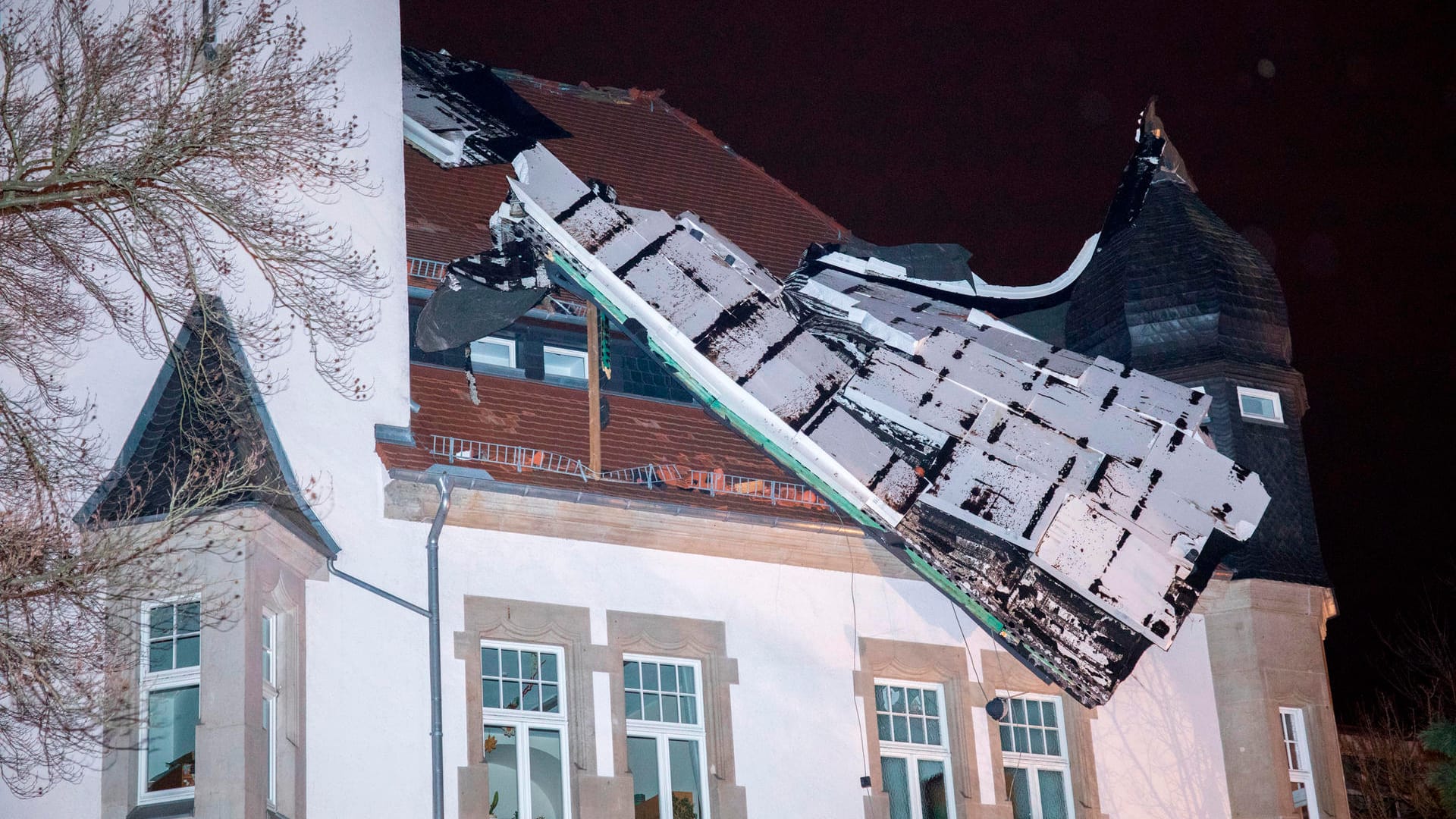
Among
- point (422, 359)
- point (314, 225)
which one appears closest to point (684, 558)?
point (422, 359)

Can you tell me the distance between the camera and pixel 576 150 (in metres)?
20.9

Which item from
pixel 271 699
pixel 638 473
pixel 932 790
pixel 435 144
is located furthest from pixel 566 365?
pixel 932 790

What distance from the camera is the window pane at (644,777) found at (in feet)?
52.5

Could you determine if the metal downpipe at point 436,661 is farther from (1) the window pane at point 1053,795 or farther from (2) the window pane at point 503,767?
(1) the window pane at point 1053,795

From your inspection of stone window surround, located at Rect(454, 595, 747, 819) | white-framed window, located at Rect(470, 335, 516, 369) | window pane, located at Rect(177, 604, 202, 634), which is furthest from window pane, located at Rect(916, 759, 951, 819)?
window pane, located at Rect(177, 604, 202, 634)

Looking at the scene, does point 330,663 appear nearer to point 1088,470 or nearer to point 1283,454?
point 1088,470

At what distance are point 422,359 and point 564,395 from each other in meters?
1.46

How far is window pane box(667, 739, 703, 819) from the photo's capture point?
16094 millimetres

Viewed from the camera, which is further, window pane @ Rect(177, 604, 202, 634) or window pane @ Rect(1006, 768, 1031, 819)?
window pane @ Rect(1006, 768, 1031, 819)

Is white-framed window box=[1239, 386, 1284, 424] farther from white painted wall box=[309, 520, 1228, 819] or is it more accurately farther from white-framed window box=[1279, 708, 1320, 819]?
white-framed window box=[1279, 708, 1320, 819]

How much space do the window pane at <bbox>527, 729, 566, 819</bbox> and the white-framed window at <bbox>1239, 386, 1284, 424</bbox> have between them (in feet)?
28.7

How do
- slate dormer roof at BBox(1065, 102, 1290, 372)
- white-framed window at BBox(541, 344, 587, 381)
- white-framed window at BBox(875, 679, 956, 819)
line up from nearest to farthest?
white-framed window at BBox(875, 679, 956, 819)
white-framed window at BBox(541, 344, 587, 381)
slate dormer roof at BBox(1065, 102, 1290, 372)

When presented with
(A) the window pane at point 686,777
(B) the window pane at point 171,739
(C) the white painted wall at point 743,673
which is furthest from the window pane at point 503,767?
(B) the window pane at point 171,739

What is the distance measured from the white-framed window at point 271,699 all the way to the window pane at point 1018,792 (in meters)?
7.32
